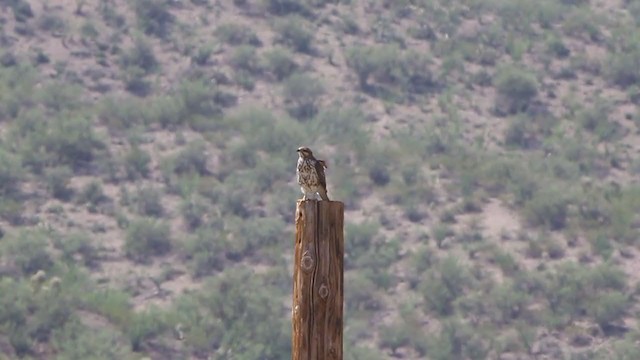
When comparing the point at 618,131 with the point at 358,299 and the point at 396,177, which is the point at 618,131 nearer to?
the point at 396,177

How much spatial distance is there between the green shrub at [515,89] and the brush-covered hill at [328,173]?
2.3 inches

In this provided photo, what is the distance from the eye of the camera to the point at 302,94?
41.0 m

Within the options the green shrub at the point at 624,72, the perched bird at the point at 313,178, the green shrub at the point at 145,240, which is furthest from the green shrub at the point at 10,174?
the perched bird at the point at 313,178

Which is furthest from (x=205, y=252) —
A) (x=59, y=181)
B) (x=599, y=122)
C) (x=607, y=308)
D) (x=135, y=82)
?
(x=599, y=122)

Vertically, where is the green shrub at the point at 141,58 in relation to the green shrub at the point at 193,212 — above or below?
above

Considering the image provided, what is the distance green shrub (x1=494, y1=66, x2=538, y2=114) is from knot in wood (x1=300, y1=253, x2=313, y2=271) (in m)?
34.4

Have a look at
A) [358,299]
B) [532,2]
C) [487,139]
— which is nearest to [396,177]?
[487,139]

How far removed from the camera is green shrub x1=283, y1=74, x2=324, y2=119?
133 feet

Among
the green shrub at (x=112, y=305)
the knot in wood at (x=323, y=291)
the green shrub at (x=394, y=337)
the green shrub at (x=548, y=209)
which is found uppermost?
the green shrub at (x=548, y=209)

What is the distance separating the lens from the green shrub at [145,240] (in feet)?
110

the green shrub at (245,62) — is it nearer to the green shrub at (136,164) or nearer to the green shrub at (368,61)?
the green shrub at (368,61)

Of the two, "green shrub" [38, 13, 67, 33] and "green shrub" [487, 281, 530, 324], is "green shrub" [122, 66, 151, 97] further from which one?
"green shrub" [487, 281, 530, 324]

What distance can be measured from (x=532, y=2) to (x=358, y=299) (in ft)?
55.3

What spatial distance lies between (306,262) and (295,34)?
37439 millimetres
